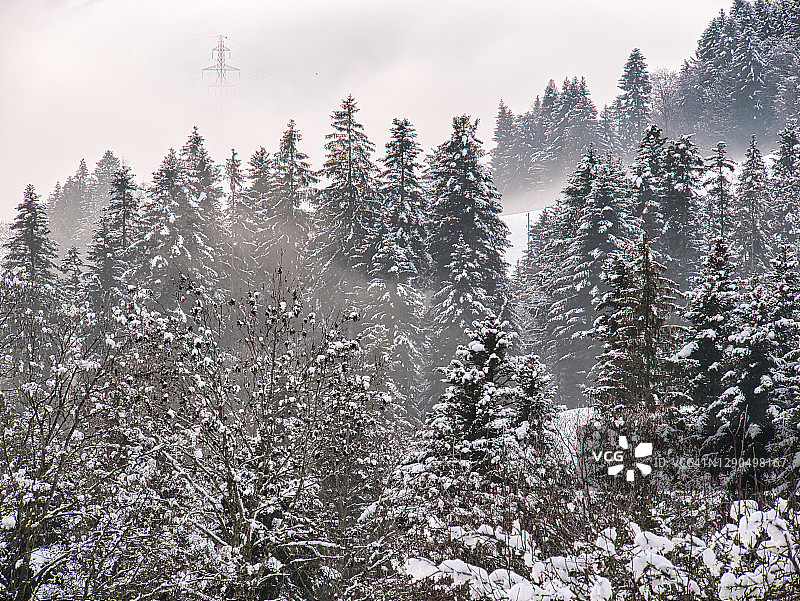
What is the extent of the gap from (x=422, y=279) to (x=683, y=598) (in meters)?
28.7

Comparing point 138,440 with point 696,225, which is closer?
point 138,440

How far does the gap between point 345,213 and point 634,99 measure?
63720mm

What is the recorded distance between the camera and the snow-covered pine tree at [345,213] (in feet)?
102

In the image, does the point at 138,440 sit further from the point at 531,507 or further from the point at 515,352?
the point at 515,352

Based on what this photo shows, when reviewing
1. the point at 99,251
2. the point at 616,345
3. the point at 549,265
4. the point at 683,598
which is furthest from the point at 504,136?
the point at 683,598

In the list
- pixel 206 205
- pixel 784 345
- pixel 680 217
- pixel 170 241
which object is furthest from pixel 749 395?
pixel 206 205

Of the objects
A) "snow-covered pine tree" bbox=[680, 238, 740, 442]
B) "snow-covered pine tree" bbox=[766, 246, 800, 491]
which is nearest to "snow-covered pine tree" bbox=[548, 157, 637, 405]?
"snow-covered pine tree" bbox=[680, 238, 740, 442]

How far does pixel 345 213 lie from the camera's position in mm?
32156

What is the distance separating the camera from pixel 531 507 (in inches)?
448

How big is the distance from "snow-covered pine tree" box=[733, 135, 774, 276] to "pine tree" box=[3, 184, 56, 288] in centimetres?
4289

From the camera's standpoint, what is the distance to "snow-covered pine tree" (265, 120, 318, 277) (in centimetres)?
3375

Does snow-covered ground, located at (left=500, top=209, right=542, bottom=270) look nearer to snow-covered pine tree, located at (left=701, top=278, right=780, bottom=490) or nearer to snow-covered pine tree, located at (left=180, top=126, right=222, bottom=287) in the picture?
snow-covered pine tree, located at (left=180, top=126, right=222, bottom=287)

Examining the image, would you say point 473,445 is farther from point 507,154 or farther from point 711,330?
point 507,154

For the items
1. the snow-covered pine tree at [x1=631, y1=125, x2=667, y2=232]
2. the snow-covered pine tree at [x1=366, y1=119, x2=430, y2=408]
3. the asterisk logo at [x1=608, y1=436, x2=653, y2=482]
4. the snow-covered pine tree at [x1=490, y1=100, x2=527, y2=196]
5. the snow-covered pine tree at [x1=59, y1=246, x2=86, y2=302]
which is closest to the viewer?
the asterisk logo at [x1=608, y1=436, x2=653, y2=482]
